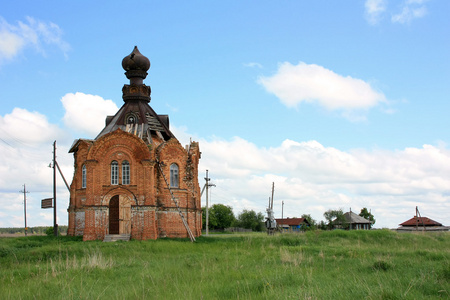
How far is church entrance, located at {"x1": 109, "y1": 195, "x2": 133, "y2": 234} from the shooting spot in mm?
26750

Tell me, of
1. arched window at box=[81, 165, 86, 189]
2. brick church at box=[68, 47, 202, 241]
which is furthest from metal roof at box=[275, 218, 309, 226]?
arched window at box=[81, 165, 86, 189]

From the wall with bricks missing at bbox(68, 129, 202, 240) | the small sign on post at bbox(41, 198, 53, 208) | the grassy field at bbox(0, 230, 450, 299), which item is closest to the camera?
the grassy field at bbox(0, 230, 450, 299)

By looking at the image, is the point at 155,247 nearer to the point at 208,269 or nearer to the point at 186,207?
the point at 186,207

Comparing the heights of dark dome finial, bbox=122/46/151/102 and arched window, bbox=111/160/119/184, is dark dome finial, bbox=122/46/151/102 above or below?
above

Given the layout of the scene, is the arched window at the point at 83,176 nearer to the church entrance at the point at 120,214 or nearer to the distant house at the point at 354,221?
the church entrance at the point at 120,214

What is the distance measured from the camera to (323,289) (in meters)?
9.84

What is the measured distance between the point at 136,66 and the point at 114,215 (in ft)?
35.7

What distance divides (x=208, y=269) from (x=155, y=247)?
9323mm

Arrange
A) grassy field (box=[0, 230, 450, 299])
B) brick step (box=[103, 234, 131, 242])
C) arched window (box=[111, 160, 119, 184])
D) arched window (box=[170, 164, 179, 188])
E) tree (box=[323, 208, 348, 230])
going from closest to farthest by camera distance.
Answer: grassy field (box=[0, 230, 450, 299]) → brick step (box=[103, 234, 131, 242]) → arched window (box=[111, 160, 119, 184]) → arched window (box=[170, 164, 179, 188]) → tree (box=[323, 208, 348, 230])

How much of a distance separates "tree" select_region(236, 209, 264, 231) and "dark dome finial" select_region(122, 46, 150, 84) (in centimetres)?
4167

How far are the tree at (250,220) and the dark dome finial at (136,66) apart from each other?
137 feet

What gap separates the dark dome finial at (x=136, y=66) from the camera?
31531mm

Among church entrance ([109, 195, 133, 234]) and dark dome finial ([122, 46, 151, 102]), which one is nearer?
church entrance ([109, 195, 133, 234])

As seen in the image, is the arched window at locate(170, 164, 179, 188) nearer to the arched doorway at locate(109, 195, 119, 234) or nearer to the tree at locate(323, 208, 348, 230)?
the arched doorway at locate(109, 195, 119, 234)
